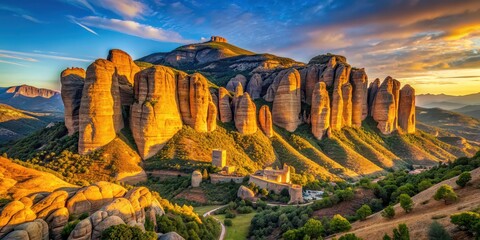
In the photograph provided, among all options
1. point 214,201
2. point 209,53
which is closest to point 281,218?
point 214,201

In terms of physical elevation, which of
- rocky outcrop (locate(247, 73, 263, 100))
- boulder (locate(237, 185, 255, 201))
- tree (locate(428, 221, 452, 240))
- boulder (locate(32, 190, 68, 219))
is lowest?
boulder (locate(237, 185, 255, 201))

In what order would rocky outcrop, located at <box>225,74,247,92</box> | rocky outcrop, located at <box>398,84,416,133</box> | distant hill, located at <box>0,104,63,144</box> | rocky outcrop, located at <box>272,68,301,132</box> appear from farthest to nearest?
rocky outcrop, located at <box>225,74,247,92</box> < rocky outcrop, located at <box>398,84,416,133</box> < distant hill, located at <box>0,104,63,144</box> < rocky outcrop, located at <box>272,68,301,132</box>

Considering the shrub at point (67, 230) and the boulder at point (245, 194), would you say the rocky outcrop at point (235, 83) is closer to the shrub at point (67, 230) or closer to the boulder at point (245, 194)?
the boulder at point (245, 194)

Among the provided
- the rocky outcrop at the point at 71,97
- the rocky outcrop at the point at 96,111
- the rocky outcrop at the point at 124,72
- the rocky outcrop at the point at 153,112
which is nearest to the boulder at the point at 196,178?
the rocky outcrop at the point at 153,112

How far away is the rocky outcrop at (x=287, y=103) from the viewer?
79062 mm

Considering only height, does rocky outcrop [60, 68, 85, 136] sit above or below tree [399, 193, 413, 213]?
above

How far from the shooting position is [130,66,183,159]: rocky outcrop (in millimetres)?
56094

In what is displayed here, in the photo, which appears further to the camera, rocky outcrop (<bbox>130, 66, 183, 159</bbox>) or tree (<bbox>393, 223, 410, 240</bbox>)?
rocky outcrop (<bbox>130, 66, 183, 159</bbox>)

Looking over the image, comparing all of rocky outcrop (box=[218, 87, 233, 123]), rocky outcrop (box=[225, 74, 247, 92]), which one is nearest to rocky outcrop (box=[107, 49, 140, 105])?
rocky outcrop (box=[218, 87, 233, 123])

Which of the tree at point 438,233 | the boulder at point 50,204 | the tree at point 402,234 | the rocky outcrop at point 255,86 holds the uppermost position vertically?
the rocky outcrop at point 255,86

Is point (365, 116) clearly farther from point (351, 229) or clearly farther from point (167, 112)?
point (351, 229)

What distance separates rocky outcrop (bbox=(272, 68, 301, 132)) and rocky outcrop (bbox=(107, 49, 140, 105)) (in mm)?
35569

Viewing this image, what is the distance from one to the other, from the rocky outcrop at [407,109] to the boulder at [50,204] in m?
94.5

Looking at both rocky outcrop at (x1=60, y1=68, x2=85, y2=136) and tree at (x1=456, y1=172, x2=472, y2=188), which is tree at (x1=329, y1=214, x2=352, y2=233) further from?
rocky outcrop at (x1=60, y1=68, x2=85, y2=136)
